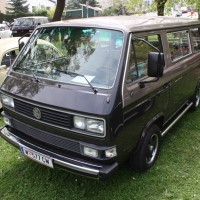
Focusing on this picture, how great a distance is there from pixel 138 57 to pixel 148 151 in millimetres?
1352

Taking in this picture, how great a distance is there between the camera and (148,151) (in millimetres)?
4168

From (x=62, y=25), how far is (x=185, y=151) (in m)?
2.76

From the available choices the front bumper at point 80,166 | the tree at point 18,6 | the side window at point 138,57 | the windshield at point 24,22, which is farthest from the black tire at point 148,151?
the tree at point 18,6

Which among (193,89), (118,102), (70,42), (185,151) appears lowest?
(185,151)

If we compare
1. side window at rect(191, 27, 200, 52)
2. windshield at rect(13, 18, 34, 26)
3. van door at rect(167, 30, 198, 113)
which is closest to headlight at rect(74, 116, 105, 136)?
van door at rect(167, 30, 198, 113)

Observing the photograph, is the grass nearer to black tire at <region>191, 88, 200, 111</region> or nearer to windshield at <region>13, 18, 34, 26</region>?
black tire at <region>191, 88, 200, 111</region>

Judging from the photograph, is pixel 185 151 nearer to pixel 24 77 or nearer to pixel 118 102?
pixel 118 102

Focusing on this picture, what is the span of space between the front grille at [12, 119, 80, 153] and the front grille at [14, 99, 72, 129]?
18 cm

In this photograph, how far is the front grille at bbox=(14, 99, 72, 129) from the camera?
3.27 m

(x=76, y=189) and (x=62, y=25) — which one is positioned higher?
(x=62, y=25)

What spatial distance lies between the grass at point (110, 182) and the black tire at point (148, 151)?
0.45 ft

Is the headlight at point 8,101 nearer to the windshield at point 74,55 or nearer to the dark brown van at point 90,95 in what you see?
the dark brown van at point 90,95

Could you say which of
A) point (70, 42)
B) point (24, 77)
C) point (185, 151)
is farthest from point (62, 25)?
point (185, 151)

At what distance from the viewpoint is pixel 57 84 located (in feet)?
11.5
